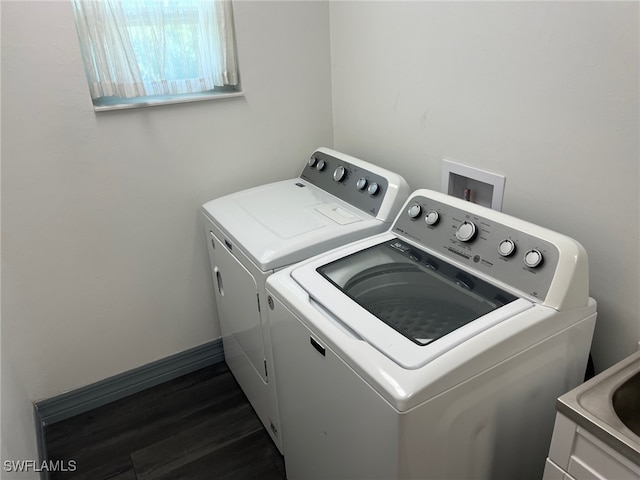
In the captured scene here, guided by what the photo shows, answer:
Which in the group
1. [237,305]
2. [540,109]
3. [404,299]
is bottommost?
[237,305]

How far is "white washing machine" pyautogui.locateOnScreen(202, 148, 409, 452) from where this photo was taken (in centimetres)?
154

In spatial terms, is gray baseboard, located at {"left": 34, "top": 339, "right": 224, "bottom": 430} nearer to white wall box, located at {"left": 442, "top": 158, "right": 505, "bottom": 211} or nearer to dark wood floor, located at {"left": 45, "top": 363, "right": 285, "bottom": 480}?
dark wood floor, located at {"left": 45, "top": 363, "right": 285, "bottom": 480}

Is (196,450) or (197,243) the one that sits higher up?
(197,243)

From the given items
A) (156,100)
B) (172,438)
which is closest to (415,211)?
(156,100)

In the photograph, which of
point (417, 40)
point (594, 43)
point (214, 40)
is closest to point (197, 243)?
point (214, 40)

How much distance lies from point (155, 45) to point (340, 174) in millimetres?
824

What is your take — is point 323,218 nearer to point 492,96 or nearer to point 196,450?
point 492,96

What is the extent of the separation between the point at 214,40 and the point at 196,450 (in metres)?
1.58

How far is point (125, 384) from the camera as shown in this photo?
2.12 meters

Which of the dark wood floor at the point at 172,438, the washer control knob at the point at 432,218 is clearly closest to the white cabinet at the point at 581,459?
the washer control knob at the point at 432,218

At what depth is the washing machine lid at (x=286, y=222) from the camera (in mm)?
1495

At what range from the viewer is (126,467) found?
5.92ft

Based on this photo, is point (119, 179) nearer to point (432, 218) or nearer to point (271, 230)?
point (271, 230)

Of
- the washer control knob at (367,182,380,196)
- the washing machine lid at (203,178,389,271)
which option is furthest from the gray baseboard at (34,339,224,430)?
the washer control knob at (367,182,380,196)
